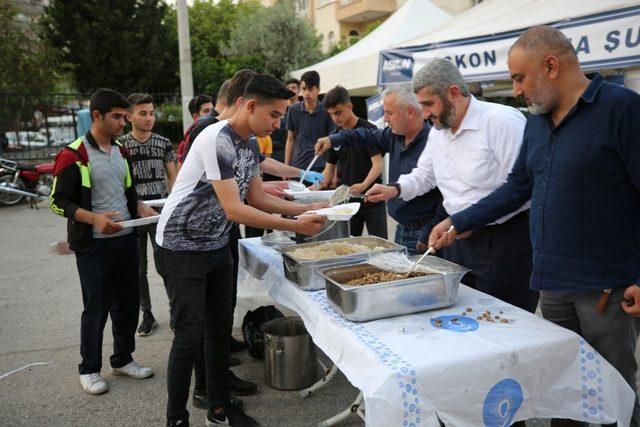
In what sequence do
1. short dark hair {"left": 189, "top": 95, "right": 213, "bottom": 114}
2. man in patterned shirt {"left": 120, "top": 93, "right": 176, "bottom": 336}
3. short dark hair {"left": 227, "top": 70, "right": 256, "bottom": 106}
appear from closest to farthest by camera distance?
short dark hair {"left": 227, "top": 70, "right": 256, "bottom": 106} < man in patterned shirt {"left": 120, "top": 93, "right": 176, "bottom": 336} < short dark hair {"left": 189, "top": 95, "right": 213, "bottom": 114}

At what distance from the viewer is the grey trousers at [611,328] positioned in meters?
1.84

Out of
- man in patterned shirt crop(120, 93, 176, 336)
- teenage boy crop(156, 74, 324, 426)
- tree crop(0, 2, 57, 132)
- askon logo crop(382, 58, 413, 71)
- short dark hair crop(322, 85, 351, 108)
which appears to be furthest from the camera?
tree crop(0, 2, 57, 132)

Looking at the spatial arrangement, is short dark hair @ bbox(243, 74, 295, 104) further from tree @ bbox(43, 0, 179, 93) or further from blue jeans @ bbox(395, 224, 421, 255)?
tree @ bbox(43, 0, 179, 93)

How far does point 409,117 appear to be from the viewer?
116 inches

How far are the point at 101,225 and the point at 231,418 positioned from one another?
1.25m

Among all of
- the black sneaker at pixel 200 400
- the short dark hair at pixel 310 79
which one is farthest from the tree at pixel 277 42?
the black sneaker at pixel 200 400

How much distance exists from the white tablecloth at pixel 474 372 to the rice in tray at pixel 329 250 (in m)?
0.54

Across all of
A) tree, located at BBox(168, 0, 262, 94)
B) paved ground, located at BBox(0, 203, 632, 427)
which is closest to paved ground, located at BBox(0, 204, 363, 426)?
paved ground, located at BBox(0, 203, 632, 427)

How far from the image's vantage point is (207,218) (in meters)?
2.35

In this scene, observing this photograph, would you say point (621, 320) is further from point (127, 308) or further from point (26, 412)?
point (26, 412)

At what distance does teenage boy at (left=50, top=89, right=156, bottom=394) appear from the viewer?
2.99 m

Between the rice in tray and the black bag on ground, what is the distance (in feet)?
A: 3.79

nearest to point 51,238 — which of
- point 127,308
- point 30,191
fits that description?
point 30,191

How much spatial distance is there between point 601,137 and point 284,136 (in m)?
4.81
